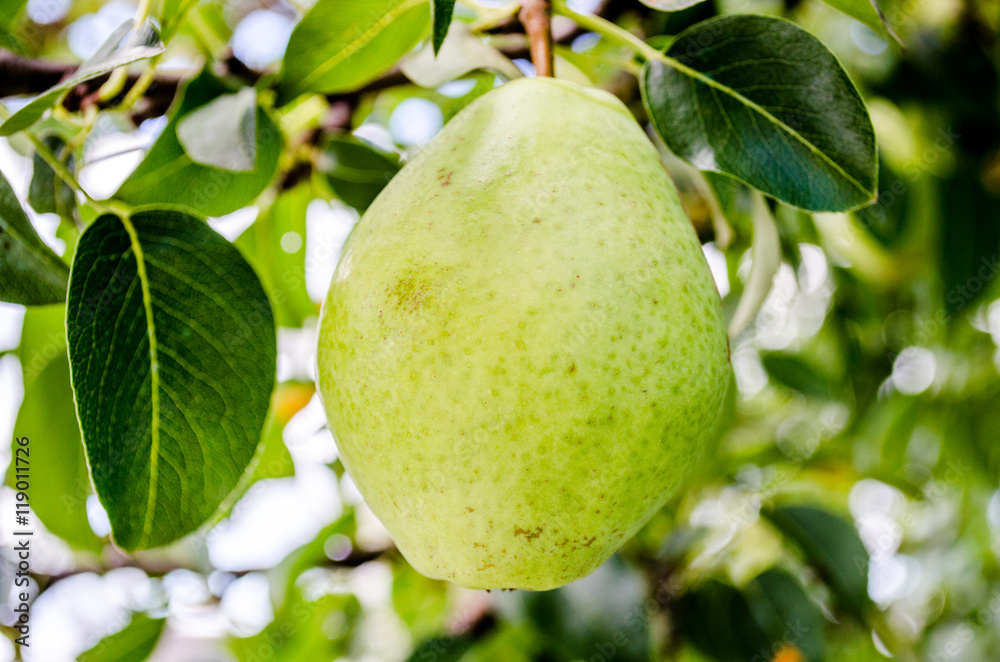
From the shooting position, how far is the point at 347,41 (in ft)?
2.01

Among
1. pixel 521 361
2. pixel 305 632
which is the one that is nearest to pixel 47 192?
pixel 521 361

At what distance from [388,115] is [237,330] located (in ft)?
3.46

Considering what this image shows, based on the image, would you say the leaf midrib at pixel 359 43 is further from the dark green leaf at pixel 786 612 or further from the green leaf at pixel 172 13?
the dark green leaf at pixel 786 612

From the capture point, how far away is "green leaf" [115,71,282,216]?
0.64m

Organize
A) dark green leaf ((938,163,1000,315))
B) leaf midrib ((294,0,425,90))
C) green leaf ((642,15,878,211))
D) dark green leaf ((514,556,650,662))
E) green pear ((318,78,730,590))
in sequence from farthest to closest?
dark green leaf ((938,163,1000,315)) → dark green leaf ((514,556,650,662)) → leaf midrib ((294,0,425,90)) → green leaf ((642,15,878,211)) → green pear ((318,78,730,590))

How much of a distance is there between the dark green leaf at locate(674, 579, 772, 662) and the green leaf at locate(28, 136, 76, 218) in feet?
2.68

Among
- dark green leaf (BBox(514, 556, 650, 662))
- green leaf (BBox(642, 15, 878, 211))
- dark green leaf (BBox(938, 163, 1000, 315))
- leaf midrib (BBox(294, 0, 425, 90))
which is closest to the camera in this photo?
green leaf (BBox(642, 15, 878, 211))

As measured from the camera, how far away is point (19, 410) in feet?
2.58

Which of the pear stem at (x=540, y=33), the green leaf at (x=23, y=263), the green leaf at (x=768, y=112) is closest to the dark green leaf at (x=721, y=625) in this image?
the green leaf at (x=768, y=112)

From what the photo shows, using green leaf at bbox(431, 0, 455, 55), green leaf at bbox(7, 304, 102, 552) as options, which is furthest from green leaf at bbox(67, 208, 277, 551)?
green leaf at bbox(7, 304, 102, 552)

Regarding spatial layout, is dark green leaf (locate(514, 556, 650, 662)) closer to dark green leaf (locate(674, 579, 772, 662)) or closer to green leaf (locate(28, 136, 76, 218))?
dark green leaf (locate(674, 579, 772, 662))

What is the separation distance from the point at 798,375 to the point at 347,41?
0.93m

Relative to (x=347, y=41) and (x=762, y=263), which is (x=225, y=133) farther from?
(x=762, y=263)

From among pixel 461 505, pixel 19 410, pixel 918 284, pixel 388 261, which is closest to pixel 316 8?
pixel 388 261
